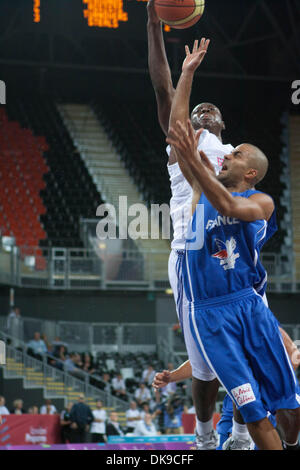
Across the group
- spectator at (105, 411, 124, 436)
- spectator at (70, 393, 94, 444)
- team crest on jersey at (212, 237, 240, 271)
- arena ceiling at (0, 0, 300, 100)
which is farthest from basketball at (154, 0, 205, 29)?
arena ceiling at (0, 0, 300, 100)

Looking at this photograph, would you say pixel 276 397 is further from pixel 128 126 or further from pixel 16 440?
pixel 128 126

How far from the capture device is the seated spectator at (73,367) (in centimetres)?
1242

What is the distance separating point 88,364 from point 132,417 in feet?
5.74

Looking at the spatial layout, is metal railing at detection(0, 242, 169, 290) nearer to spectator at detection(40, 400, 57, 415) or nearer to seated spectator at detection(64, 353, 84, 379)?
seated spectator at detection(64, 353, 84, 379)

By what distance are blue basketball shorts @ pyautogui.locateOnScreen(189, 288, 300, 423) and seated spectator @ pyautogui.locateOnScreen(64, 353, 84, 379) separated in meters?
9.35

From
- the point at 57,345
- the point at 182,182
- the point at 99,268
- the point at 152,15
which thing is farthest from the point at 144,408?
the point at 152,15

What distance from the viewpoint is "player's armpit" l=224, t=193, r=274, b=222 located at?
323 centimetres

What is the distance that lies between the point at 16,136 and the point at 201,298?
12.6 metres

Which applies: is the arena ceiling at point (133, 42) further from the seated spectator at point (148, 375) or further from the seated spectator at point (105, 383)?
the seated spectator at point (105, 383)

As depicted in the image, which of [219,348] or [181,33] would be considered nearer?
[219,348]

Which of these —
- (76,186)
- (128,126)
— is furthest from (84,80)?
(76,186)

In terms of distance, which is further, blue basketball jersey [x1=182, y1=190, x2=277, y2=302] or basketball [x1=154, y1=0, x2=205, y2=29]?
basketball [x1=154, y1=0, x2=205, y2=29]

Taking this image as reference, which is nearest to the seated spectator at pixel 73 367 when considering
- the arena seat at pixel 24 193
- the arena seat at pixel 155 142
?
the arena seat at pixel 24 193

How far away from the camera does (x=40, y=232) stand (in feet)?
Result: 47.0
